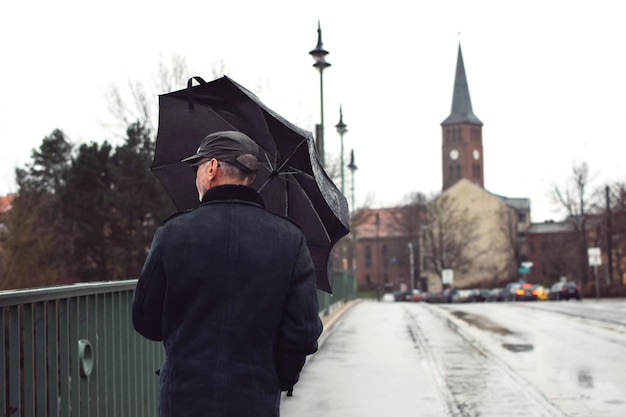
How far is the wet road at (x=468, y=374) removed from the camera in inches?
345

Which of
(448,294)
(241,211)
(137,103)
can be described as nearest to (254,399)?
(241,211)

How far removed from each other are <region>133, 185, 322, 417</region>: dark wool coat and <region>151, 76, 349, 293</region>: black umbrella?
1194mm

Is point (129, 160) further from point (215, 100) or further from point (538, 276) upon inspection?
point (538, 276)

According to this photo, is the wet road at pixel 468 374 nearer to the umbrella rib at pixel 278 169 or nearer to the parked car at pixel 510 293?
the umbrella rib at pixel 278 169

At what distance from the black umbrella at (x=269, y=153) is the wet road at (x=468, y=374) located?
163 inches

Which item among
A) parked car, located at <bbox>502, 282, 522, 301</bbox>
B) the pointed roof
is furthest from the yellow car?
the pointed roof

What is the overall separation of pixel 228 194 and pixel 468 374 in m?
8.77

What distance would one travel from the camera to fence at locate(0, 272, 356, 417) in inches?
157

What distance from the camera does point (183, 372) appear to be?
3.12m

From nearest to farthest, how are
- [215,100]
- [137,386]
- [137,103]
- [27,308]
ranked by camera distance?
[27,308] → [215,100] → [137,386] → [137,103]

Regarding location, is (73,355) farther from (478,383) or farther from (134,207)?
(134,207)

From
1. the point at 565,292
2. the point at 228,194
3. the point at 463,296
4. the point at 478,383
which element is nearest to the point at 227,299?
the point at 228,194

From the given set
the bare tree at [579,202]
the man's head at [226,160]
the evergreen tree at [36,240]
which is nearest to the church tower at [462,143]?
the bare tree at [579,202]

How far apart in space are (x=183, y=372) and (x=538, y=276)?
108 metres
